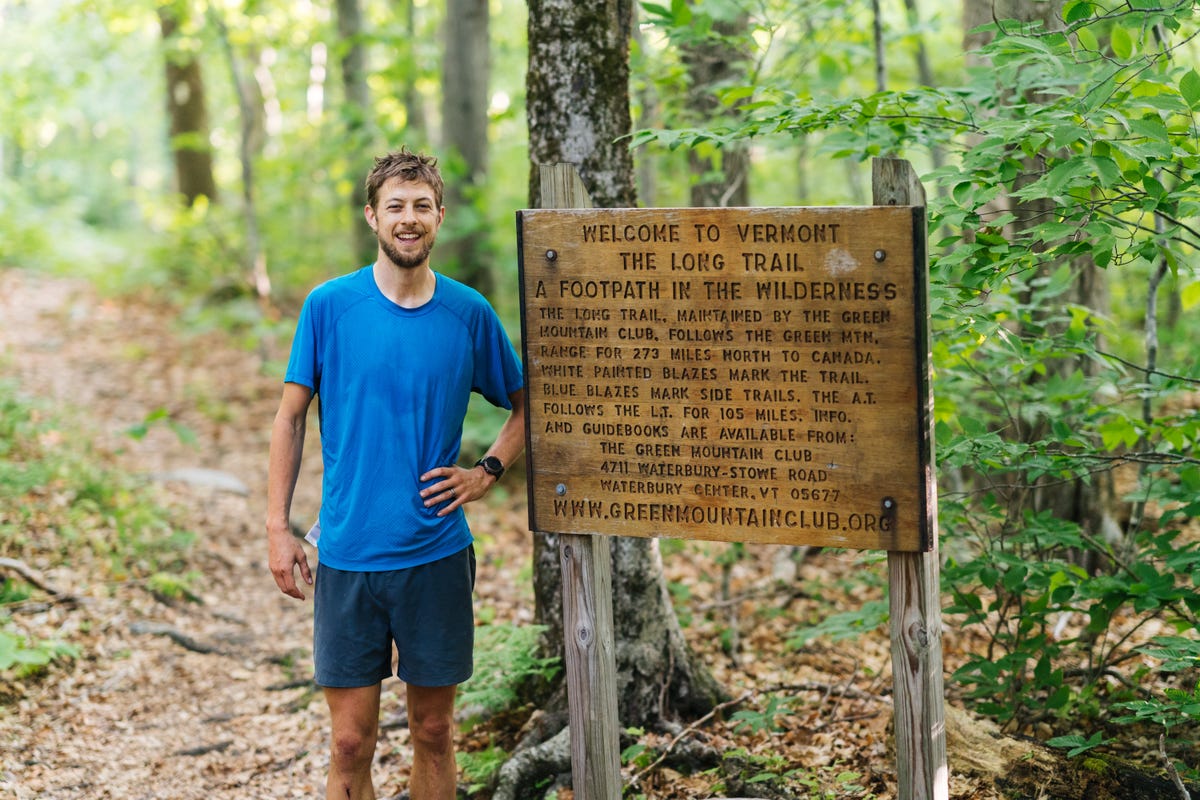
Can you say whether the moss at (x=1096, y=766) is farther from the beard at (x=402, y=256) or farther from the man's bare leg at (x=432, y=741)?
the beard at (x=402, y=256)

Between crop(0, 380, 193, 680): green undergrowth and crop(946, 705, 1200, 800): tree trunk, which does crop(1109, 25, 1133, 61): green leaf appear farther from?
crop(0, 380, 193, 680): green undergrowth

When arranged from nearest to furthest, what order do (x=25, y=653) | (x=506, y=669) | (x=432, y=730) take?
(x=432, y=730)
(x=506, y=669)
(x=25, y=653)

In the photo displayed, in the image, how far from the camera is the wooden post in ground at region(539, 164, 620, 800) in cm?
320

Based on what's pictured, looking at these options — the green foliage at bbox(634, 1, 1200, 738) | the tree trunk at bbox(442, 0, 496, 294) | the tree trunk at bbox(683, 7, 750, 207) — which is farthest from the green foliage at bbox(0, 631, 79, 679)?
the tree trunk at bbox(442, 0, 496, 294)

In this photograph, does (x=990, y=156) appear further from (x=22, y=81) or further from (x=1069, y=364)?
(x=22, y=81)

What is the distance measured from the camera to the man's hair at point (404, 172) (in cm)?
316

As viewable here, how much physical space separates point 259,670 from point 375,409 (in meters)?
3.20

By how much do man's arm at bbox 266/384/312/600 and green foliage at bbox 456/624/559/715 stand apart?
125 centimetres

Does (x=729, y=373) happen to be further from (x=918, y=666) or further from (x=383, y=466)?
(x=383, y=466)

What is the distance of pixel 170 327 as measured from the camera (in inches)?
554

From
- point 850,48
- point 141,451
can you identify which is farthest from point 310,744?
point 141,451

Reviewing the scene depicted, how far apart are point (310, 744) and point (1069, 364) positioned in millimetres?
4438

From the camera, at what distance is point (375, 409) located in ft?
10.3

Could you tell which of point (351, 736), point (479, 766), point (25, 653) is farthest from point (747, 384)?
point (25, 653)
